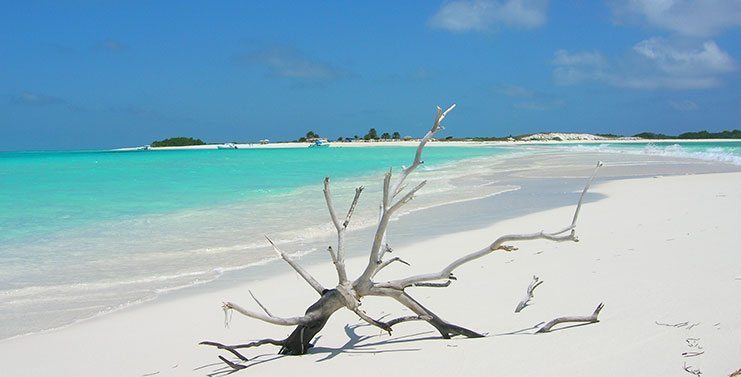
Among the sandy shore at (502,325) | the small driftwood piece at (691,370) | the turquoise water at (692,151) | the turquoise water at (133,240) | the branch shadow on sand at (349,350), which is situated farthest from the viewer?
the turquoise water at (692,151)

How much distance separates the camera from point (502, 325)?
369 centimetres

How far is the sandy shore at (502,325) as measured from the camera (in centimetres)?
292

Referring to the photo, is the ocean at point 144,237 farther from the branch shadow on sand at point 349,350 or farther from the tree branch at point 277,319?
the tree branch at point 277,319

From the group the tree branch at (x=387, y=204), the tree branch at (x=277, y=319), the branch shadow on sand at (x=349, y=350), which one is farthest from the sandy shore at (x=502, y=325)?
the tree branch at (x=387, y=204)

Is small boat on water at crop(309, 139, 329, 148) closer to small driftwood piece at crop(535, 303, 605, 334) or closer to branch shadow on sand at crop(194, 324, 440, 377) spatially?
branch shadow on sand at crop(194, 324, 440, 377)

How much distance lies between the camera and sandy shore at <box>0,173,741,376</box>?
2924 millimetres

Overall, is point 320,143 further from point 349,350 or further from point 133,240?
point 349,350

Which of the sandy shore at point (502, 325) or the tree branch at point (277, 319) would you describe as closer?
the sandy shore at point (502, 325)

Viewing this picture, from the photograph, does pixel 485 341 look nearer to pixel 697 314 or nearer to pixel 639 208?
pixel 697 314

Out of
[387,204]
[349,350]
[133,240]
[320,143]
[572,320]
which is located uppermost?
[320,143]

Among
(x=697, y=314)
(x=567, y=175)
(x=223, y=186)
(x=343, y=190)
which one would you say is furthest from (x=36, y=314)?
(x=567, y=175)

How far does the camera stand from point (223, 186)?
19.6 metres

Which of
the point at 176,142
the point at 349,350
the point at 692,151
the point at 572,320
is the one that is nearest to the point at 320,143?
the point at 176,142

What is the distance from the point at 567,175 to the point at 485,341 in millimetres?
17455
